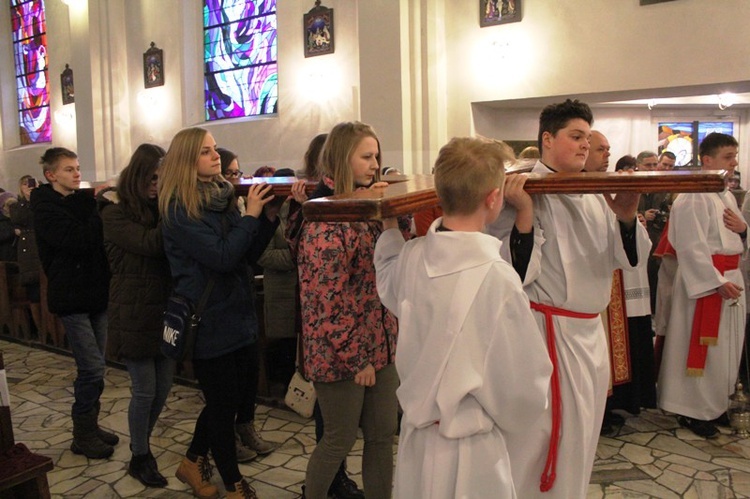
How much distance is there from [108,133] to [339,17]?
208 inches

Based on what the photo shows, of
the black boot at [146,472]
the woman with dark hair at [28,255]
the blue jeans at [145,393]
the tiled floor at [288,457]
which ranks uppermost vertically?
the woman with dark hair at [28,255]

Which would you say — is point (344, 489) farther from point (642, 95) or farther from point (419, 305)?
point (642, 95)

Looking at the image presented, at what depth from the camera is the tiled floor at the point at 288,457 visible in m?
3.78

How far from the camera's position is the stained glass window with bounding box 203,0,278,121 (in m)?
11.0

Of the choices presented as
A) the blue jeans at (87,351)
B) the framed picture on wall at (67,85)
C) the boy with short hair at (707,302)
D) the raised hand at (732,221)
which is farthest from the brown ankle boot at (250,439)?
the framed picture on wall at (67,85)

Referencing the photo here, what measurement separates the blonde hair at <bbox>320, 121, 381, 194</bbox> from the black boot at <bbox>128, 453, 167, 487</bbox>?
6.76 feet

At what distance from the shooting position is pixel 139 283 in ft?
12.1

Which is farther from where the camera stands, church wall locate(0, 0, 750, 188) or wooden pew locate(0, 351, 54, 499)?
church wall locate(0, 0, 750, 188)

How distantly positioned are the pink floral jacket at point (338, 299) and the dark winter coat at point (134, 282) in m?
1.11

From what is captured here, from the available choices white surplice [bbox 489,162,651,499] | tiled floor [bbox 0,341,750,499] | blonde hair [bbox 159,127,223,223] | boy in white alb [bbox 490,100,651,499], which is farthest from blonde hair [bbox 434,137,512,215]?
tiled floor [bbox 0,341,750,499]

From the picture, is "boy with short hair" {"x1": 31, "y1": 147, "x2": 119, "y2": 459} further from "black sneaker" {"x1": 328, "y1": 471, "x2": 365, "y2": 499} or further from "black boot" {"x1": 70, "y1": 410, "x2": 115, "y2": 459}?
"black sneaker" {"x1": 328, "y1": 471, "x2": 365, "y2": 499}

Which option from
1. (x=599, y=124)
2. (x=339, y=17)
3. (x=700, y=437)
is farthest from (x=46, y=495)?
(x=599, y=124)

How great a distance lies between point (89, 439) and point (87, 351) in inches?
22.4

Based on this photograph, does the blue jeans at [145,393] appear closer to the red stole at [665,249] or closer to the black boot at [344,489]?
the black boot at [344,489]
